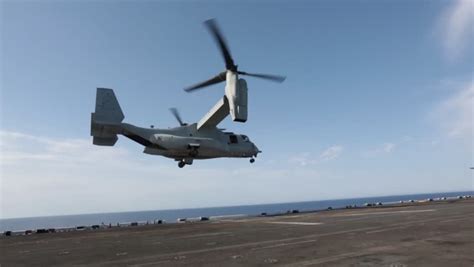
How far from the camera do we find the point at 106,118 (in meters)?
44.9

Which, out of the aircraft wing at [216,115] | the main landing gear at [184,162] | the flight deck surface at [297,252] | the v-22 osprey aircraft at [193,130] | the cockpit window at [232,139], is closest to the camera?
the flight deck surface at [297,252]

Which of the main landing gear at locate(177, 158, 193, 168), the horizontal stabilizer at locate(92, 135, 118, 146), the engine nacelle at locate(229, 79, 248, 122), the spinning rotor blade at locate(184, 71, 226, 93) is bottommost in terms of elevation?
the main landing gear at locate(177, 158, 193, 168)

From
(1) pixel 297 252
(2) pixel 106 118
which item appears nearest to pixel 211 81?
(2) pixel 106 118

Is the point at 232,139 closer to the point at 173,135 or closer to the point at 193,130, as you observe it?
the point at 193,130

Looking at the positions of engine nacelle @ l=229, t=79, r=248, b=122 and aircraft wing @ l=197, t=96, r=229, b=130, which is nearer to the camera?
engine nacelle @ l=229, t=79, r=248, b=122

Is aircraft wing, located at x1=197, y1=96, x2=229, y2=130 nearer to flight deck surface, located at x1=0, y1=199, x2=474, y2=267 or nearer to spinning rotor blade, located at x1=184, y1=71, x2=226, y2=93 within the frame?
spinning rotor blade, located at x1=184, y1=71, x2=226, y2=93

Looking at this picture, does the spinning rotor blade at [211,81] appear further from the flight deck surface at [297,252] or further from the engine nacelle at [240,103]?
the flight deck surface at [297,252]

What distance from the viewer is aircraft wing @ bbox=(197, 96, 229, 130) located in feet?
153

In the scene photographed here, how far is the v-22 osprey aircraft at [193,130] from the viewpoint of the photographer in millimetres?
43531

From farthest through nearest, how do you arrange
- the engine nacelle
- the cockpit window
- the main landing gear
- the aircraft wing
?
the cockpit window, the main landing gear, the aircraft wing, the engine nacelle

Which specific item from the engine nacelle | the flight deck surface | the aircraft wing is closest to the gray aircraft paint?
the aircraft wing

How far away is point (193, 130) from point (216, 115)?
10.7 ft

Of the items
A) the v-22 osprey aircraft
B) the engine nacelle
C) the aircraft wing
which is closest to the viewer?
the engine nacelle

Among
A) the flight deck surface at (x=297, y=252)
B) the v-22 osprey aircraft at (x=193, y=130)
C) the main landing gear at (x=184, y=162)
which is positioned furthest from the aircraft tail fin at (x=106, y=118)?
the flight deck surface at (x=297, y=252)
